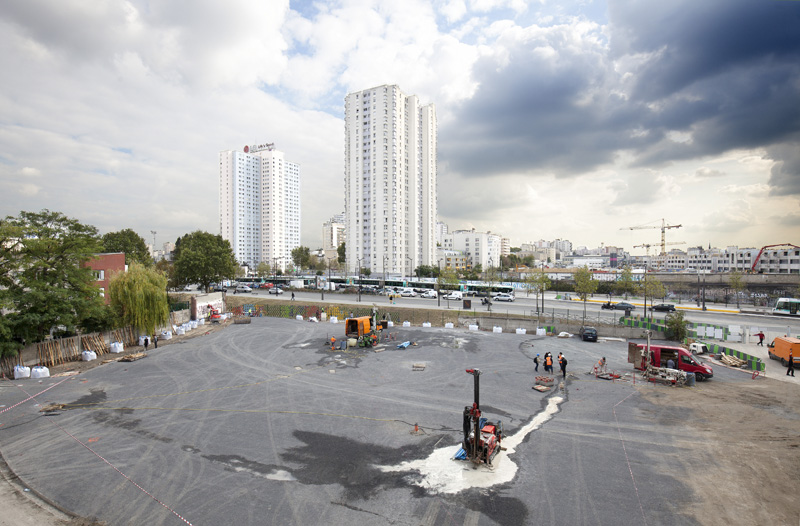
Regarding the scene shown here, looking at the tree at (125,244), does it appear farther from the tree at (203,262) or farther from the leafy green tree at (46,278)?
the leafy green tree at (46,278)

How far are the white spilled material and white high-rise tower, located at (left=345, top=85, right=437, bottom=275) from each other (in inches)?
3219

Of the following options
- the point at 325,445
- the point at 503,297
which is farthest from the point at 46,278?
the point at 503,297

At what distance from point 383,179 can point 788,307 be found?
72045 millimetres

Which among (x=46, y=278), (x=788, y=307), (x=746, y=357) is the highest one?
(x=46, y=278)

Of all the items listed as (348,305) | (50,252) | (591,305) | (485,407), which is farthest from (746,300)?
(50,252)

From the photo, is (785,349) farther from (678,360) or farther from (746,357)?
(678,360)

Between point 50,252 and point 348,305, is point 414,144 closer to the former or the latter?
point 348,305

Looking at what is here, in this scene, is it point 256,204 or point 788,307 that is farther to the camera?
point 256,204

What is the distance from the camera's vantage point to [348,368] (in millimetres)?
22766

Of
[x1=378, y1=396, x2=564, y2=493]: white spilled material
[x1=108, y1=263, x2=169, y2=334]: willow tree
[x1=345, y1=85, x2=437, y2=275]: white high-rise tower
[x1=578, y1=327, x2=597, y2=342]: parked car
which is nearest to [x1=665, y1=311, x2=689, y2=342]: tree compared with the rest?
[x1=578, y1=327, x2=597, y2=342]: parked car

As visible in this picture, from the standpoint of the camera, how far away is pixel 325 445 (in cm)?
1247

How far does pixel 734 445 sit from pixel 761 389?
9148 mm

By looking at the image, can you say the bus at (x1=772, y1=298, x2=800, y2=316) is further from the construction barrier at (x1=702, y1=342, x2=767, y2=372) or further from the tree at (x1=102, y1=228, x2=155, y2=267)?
the tree at (x1=102, y1=228, x2=155, y2=267)

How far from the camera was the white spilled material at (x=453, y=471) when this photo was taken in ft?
33.0
